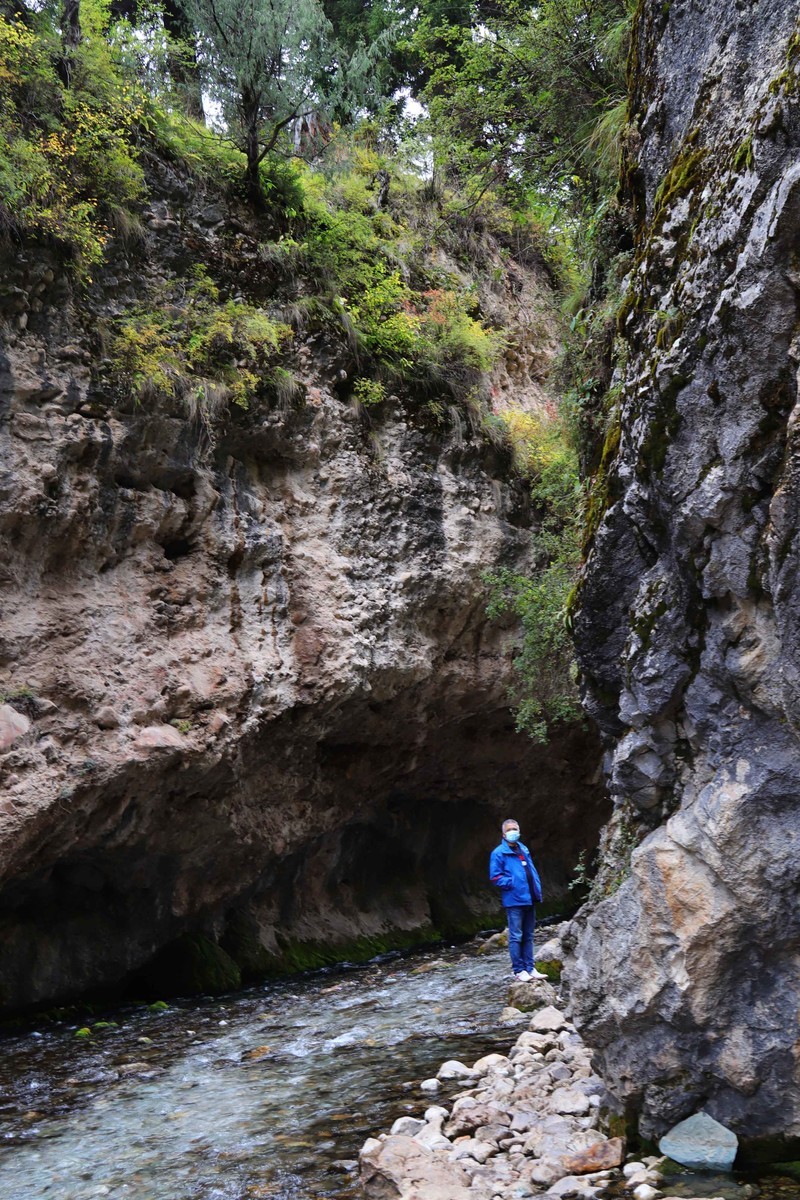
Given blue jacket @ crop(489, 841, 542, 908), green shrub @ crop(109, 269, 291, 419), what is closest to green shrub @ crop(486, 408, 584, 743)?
blue jacket @ crop(489, 841, 542, 908)

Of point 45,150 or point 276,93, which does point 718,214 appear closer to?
point 45,150

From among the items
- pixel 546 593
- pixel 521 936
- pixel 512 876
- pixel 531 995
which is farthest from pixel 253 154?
pixel 531 995

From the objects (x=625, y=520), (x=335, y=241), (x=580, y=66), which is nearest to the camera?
(x=625, y=520)

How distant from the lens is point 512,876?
8.92 metres

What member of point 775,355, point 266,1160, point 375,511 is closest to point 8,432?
point 375,511

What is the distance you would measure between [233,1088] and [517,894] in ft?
10.6

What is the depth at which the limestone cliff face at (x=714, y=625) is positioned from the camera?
403 centimetres

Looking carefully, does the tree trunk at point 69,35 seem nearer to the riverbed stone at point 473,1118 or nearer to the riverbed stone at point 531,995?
the riverbed stone at point 531,995

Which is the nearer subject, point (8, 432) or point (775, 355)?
point (775, 355)

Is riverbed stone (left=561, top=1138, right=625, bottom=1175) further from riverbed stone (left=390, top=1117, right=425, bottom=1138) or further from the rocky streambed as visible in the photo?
riverbed stone (left=390, top=1117, right=425, bottom=1138)

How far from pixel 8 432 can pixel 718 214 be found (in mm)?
7460

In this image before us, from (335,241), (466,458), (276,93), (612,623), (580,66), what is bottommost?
(612,623)

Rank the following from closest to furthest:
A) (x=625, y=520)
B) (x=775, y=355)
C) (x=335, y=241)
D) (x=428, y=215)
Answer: (x=775, y=355) → (x=625, y=520) → (x=335, y=241) → (x=428, y=215)

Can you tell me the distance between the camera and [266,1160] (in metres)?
5.14
